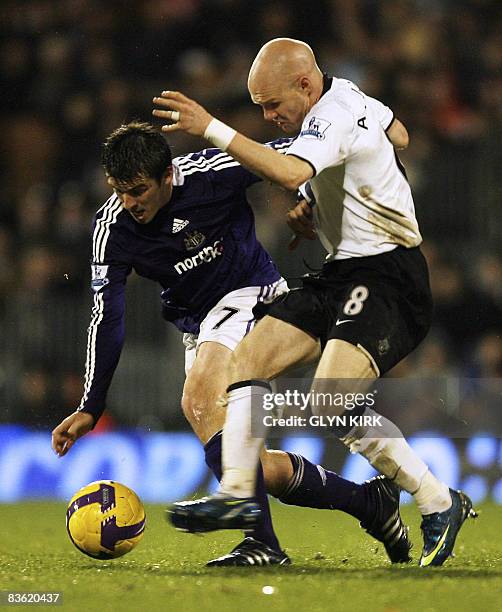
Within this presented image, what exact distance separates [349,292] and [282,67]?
0.91 metres

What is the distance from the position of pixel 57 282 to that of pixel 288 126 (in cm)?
564

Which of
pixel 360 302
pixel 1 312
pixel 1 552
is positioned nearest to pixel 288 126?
pixel 360 302

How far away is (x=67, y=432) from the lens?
4.95 metres

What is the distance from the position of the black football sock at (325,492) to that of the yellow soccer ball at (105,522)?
26.7 inches

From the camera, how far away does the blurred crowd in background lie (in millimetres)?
9633

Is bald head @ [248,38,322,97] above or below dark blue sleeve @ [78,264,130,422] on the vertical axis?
above

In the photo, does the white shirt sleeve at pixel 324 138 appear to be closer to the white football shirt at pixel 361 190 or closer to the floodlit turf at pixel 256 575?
the white football shirt at pixel 361 190

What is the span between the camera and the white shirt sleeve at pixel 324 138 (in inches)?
170

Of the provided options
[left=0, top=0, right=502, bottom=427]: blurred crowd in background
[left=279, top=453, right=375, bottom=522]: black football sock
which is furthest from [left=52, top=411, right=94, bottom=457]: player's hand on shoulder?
[left=0, top=0, right=502, bottom=427]: blurred crowd in background

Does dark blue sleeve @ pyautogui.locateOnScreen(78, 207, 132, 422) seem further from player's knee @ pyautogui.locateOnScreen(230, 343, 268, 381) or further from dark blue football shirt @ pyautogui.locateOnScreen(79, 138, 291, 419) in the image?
player's knee @ pyautogui.locateOnScreen(230, 343, 268, 381)

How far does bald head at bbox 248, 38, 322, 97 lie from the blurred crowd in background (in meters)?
5.05

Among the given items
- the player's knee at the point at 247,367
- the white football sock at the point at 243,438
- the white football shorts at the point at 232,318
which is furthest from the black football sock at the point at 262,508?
the white football shorts at the point at 232,318

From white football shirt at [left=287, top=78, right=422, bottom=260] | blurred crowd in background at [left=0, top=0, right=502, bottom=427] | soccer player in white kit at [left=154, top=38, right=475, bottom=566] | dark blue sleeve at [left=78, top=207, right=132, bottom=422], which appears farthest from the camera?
blurred crowd in background at [left=0, top=0, right=502, bottom=427]

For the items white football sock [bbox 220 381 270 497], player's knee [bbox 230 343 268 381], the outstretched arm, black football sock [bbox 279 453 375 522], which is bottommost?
black football sock [bbox 279 453 375 522]
